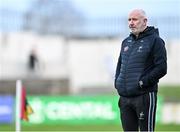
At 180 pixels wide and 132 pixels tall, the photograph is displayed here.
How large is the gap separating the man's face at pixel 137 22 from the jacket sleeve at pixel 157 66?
24 centimetres

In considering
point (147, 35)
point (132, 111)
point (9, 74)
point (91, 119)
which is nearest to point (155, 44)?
point (147, 35)

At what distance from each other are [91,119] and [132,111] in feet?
46.5

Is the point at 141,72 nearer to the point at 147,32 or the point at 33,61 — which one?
the point at 147,32

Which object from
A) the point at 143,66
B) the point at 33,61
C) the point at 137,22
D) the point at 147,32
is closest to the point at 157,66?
the point at 143,66

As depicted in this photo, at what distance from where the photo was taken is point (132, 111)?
29.7 feet

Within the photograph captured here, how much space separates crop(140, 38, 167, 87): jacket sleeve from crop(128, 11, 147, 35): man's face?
24cm

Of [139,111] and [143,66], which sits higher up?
[143,66]

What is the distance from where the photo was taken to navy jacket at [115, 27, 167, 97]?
884 cm

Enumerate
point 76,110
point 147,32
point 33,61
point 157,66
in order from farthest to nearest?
point 33,61 → point 76,110 → point 147,32 → point 157,66

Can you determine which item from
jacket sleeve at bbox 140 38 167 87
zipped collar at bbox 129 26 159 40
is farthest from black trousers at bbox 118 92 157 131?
zipped collar at bbox 129 26 159 40

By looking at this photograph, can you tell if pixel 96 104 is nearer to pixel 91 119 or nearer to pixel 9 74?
pixel 91 119

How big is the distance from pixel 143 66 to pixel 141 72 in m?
0.08

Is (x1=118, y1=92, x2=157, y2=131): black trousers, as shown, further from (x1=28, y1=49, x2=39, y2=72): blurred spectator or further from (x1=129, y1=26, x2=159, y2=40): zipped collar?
(x1=28, y1=49, x2=39, y2=72): blurred spectator

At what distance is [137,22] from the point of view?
349 inches
